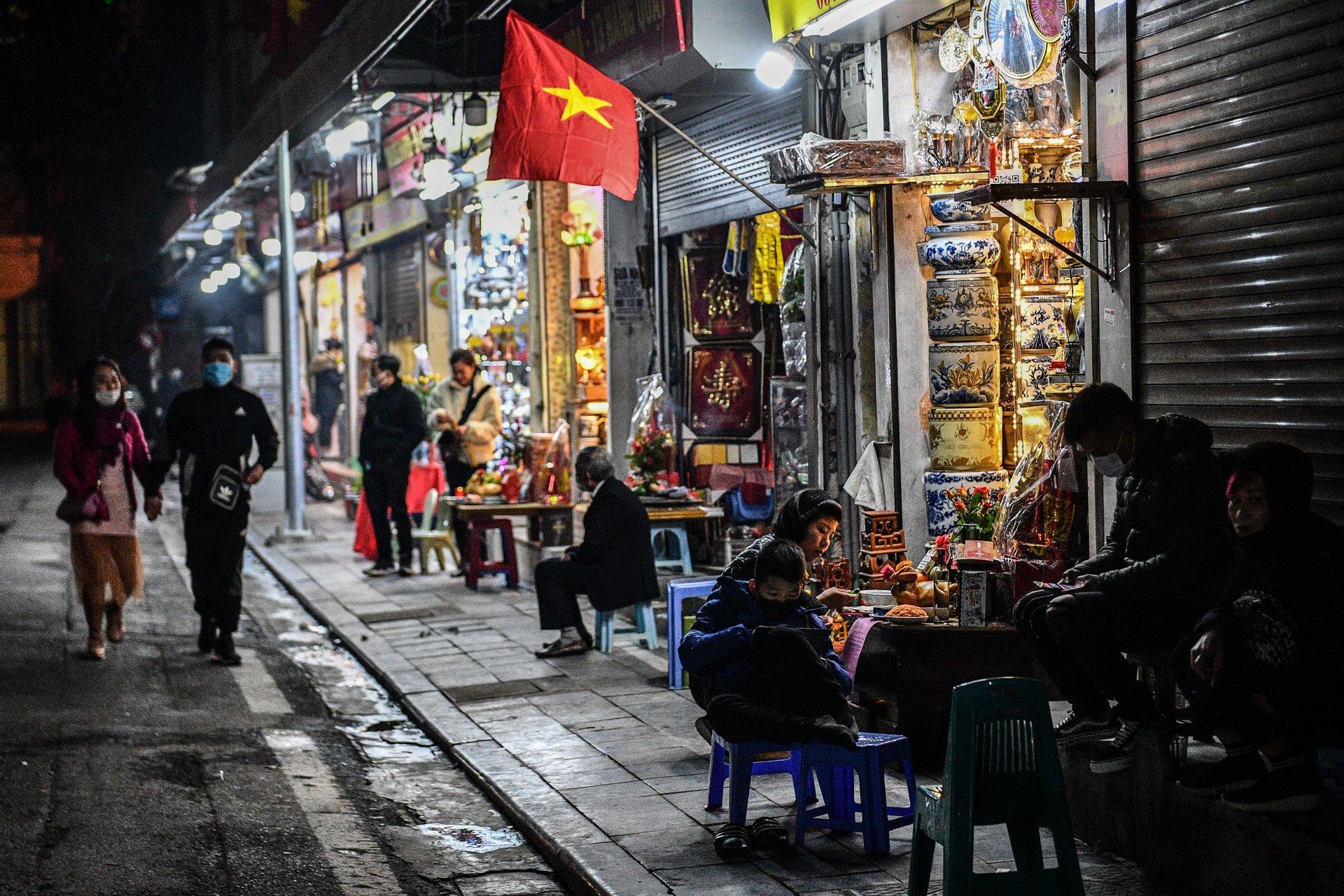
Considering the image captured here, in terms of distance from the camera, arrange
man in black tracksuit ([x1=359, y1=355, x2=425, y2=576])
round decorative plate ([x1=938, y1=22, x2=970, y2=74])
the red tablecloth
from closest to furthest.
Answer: round decorative plate ([x1=938, y1=22, x2=970, y2=74]) → man in black tracksuit ([x1=359, y1=355, x2=425, y2=576]) → the red tablecloth

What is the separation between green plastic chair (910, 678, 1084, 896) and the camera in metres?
4.61

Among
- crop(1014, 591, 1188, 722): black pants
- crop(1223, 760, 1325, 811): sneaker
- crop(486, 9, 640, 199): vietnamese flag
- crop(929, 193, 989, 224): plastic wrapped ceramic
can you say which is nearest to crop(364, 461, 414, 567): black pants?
crop(486, 9, 640, 199): vietnamese flag

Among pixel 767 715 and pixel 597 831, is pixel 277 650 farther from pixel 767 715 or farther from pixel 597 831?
pixel 767 715

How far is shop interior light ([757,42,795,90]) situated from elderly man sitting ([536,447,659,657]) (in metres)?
2.98

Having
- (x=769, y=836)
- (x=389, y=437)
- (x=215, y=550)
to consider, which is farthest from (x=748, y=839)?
(x=389, y=437)

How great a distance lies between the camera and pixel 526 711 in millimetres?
9039

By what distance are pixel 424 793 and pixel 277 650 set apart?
4.59 meters

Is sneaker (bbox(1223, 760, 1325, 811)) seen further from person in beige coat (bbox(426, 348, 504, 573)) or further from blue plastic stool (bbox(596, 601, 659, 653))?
person in beige coat (bbox(426, 348, 504, 573))

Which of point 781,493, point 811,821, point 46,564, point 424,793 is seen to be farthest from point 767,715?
point 46,564

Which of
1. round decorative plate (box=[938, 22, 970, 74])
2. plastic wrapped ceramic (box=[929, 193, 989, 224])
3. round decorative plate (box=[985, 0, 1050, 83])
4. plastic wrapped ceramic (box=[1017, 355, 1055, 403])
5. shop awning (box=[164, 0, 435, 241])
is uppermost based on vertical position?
shop awning (box=[164, 0, 435, 241])

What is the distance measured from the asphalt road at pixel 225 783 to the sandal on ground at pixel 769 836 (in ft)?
2.74

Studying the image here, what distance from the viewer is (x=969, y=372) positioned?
954cm

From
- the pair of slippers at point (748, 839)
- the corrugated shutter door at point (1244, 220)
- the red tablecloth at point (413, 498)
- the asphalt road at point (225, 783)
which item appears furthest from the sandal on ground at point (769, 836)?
the red tablecloth at point (413, 498)

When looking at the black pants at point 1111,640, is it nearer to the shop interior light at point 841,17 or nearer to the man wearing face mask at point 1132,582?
the man wearing face mask at point 1132,582
